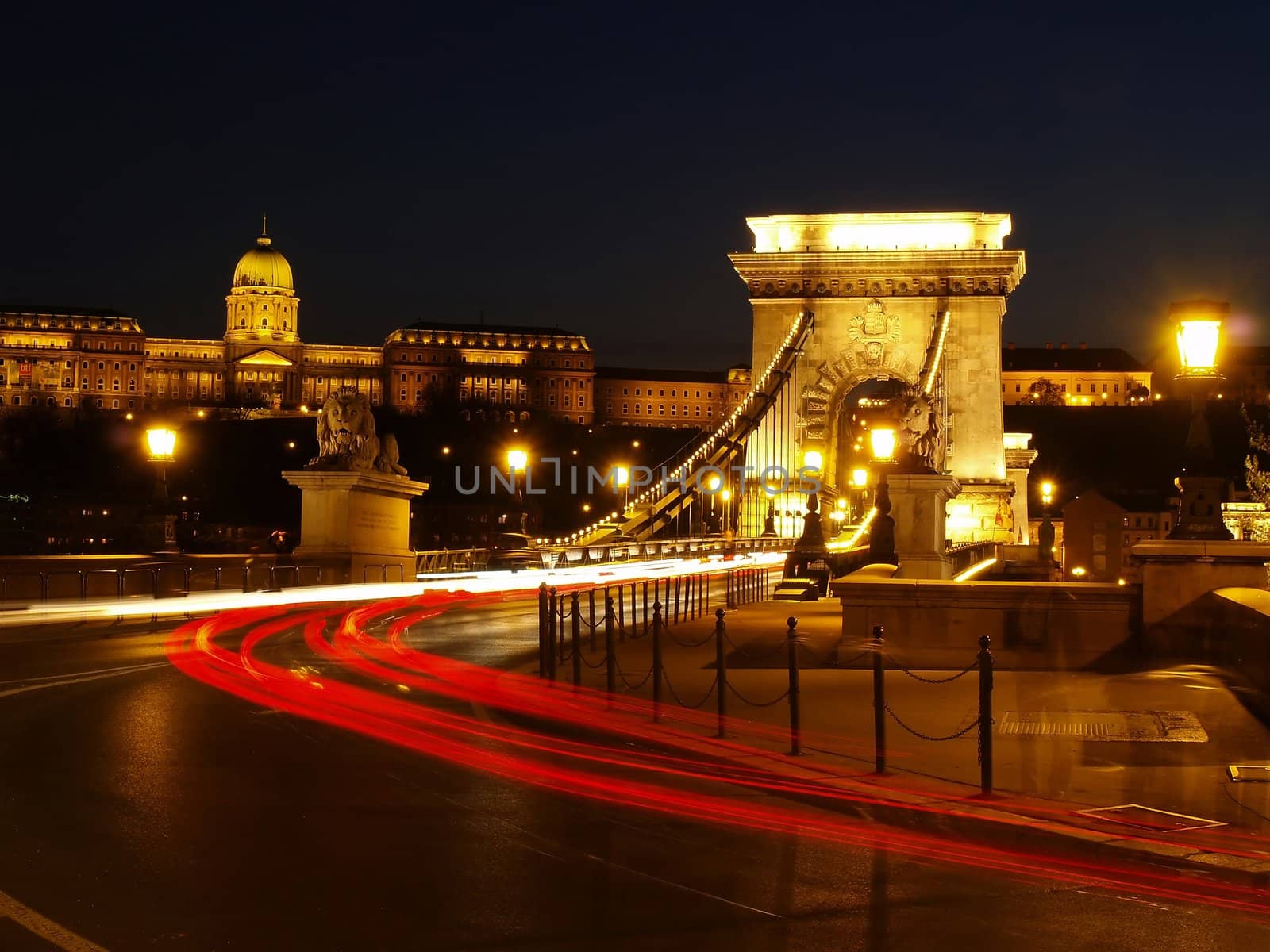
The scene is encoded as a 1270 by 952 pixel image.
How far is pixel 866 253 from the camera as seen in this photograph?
165ft

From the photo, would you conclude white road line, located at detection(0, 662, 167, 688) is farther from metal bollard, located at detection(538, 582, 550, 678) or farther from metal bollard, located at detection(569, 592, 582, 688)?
metal bollard, located at detection(569, 592, 582, 688)

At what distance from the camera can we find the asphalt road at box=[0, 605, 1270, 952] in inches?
238

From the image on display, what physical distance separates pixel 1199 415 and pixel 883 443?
8.92 meters

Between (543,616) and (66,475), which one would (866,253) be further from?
(66,475)

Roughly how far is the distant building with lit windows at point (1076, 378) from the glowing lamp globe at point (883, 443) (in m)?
158

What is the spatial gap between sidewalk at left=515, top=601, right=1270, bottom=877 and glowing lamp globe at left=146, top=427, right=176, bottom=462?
11.5 m

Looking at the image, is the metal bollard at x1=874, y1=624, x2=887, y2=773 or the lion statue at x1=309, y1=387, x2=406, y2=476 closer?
the metal bollard at x1=874, y1=624, x2=887, y2=773

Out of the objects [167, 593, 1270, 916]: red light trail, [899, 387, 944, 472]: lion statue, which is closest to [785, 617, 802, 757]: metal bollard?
[167, 593, 1270, 916]: red light trail

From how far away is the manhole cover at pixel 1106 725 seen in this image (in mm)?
10102

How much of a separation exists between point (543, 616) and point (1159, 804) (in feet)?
25.4

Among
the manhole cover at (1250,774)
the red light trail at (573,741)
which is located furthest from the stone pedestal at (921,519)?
the manhole cover at (1250,774)

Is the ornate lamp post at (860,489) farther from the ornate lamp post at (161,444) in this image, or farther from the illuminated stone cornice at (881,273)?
the ornate lamp post at (161,444)

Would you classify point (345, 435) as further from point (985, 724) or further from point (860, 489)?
point (860, 489)

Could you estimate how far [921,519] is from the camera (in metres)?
21.8
